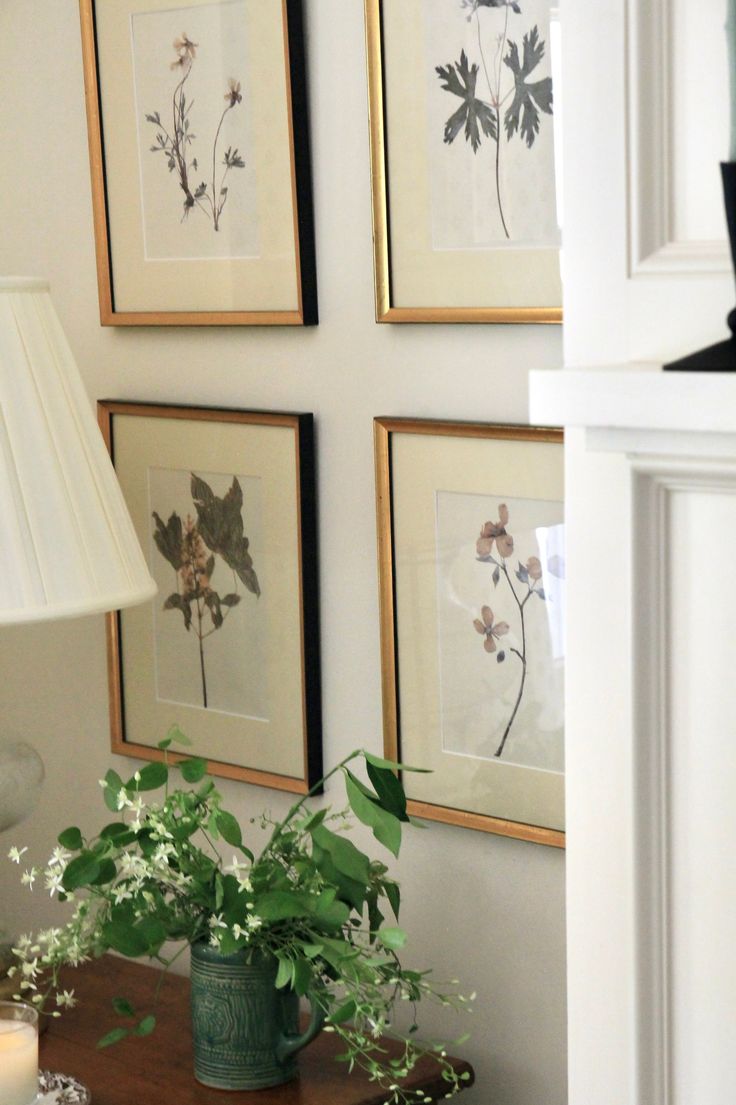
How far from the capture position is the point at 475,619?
1.35m

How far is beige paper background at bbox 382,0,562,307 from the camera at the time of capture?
128 cm

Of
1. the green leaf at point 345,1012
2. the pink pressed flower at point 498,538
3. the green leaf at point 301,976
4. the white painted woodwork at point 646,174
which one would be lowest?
the green leaf at point 345,1012

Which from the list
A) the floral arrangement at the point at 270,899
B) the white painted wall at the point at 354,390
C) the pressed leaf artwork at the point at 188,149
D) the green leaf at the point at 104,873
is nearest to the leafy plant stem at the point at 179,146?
the pressed leaf artwork at the point at 188,149

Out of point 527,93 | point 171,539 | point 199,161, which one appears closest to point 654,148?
point 527,93

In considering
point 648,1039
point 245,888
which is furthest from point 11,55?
point 648,1039

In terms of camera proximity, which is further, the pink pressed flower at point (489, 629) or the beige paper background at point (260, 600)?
the beige paper background at point (260, 600)

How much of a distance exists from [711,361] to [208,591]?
975 millimetres

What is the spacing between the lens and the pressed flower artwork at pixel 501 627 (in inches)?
50.9

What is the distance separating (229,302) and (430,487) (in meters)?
0.34

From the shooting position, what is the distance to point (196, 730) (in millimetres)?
1647

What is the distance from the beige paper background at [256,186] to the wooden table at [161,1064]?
762 mm

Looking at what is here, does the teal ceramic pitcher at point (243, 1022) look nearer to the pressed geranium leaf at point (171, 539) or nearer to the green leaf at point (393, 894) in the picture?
the green leaf at point (393, 894)

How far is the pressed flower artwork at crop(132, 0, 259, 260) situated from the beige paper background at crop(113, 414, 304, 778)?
206mm

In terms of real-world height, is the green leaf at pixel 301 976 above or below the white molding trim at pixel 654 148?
below
